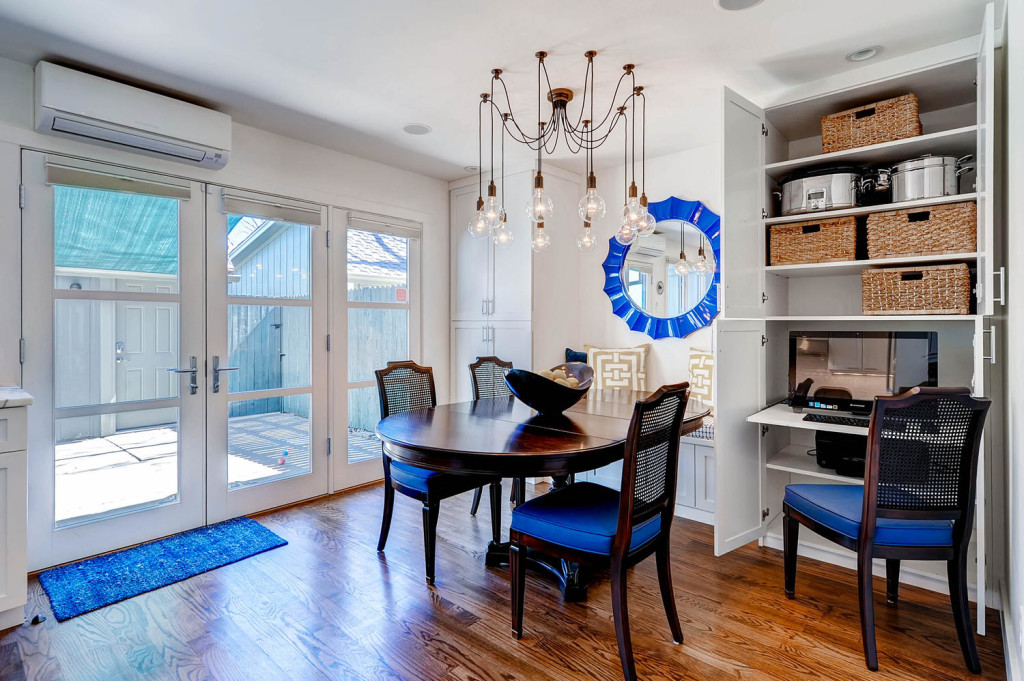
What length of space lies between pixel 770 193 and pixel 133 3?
3.17 metres

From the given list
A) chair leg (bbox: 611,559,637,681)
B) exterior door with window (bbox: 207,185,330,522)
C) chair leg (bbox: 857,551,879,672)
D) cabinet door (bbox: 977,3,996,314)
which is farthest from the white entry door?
cabinet door (bbox: 977,3,996,314)

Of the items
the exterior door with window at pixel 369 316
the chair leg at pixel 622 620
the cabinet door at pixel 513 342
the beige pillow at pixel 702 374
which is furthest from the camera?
the cabinet door at pixel 513 342

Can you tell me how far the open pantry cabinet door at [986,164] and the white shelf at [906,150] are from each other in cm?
16

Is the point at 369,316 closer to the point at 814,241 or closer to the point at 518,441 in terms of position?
the point at 518,441

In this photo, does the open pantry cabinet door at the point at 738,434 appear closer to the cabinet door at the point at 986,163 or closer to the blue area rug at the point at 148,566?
the cabinet door at the point at 986,163

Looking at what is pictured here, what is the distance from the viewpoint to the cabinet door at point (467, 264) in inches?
175

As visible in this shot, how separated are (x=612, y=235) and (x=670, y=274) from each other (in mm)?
612

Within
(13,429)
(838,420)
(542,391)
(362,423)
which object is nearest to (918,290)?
(838,420)

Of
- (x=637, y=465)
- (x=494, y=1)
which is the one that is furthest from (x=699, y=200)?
(x=637, y=465)

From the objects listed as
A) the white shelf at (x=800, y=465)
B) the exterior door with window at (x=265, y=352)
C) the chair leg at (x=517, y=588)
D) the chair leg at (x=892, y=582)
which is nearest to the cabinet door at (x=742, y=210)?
the white shelf at (x=800, y=465)

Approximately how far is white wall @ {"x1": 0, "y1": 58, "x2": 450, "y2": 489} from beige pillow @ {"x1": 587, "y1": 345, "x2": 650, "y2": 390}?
4.56ft

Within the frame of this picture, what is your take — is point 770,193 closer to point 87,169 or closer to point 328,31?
point 328,31

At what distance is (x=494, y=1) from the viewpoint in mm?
2119

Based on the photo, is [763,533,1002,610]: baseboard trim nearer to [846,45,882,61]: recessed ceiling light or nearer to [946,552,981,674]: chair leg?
[946,552,981,674]: chair leg
